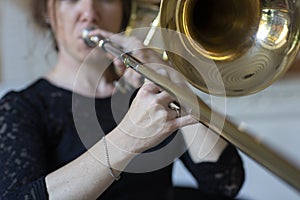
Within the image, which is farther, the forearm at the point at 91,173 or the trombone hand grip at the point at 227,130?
the forearm at the point at 91,173

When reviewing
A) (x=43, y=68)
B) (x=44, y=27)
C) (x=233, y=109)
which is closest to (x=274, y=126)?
(x=233, y=109)

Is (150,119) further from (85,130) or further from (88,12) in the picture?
(88,12)

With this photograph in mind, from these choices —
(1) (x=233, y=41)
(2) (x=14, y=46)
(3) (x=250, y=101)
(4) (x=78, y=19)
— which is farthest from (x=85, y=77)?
(3) (x=250, y=101)

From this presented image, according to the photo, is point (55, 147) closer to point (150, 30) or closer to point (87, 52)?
point (87, 52)

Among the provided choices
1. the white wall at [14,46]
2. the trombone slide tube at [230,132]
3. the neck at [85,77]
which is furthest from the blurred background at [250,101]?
the trombone slide tube at [230,132]

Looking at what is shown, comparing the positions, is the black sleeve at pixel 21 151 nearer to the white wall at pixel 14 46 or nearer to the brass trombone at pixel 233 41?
the brass trombone at pixel 233 41

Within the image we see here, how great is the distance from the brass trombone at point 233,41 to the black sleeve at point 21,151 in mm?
210

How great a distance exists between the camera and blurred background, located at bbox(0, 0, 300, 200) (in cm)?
190

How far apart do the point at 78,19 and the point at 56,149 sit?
0.27m

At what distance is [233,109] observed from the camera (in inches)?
78.1

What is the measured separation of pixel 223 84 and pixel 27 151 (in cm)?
35

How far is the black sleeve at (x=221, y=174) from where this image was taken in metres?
1.03

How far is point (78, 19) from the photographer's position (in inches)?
42.1

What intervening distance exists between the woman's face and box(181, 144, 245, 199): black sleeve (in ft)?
1.03
